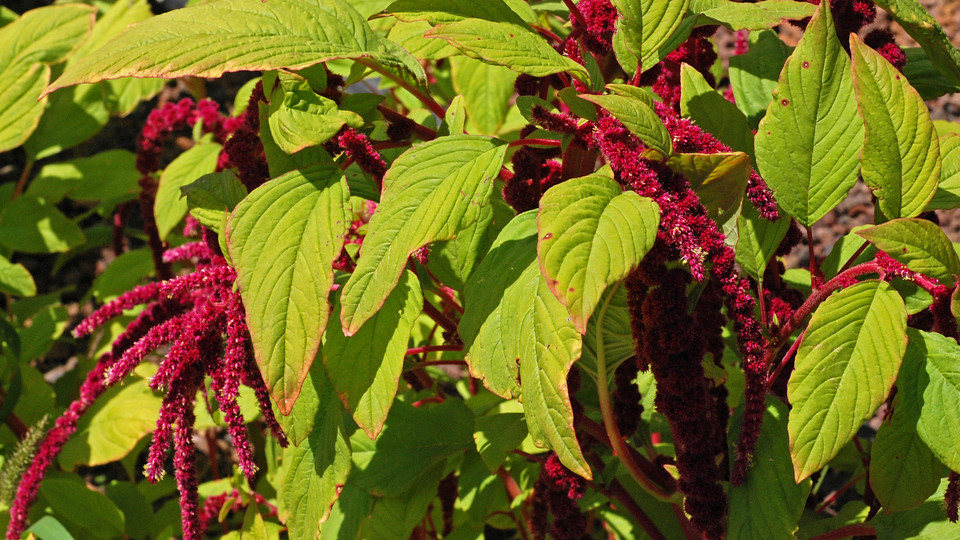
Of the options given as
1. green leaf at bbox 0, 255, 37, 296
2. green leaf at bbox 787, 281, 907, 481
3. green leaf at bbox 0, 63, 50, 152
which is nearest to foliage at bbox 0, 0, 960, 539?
green leaf at bbox 787, 281, 907, 481

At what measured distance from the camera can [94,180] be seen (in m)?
2.20

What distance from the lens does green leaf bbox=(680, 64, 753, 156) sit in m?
1.14

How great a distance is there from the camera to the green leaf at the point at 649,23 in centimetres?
97

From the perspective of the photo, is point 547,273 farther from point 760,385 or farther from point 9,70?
point 9,70

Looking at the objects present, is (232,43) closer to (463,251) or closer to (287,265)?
(287,265)

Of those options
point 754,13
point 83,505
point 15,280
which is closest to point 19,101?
point 15,280

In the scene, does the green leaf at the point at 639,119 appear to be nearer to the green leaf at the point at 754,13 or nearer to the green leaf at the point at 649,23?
the green leaf at the point at 649,23

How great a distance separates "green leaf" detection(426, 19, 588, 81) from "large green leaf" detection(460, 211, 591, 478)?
162 mm

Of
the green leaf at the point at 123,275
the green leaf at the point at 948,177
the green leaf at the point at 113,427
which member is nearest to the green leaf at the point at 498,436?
the green leaf at the point at 948,177

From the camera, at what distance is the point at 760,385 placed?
929 millimetres

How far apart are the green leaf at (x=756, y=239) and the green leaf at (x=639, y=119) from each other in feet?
1.16

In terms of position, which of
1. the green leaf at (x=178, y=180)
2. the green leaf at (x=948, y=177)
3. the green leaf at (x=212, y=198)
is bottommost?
the green leaf at (x=178, y=180)

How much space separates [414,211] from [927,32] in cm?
71

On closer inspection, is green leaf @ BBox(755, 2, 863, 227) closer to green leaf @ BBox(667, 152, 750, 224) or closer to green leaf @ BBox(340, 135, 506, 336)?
green leaf @ BBox(667, 152, 750, 224)
